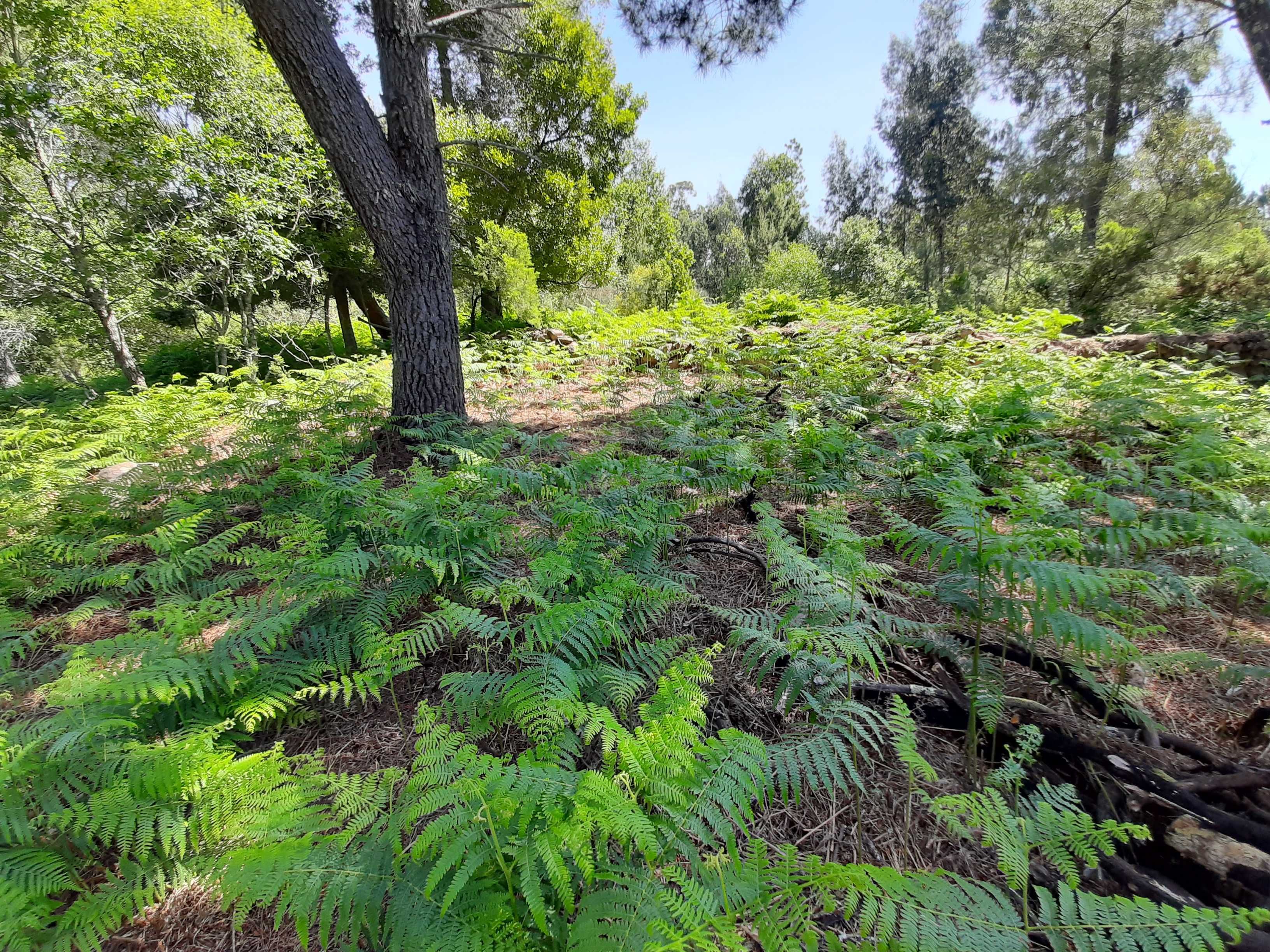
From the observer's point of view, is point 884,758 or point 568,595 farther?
point 568,595

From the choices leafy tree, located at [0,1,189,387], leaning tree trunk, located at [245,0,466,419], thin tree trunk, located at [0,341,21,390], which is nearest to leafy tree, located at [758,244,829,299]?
leaning tree trunk, located at [245,0,466,419]

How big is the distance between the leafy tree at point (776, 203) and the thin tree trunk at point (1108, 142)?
17.5 meters

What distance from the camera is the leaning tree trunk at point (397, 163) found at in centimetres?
326

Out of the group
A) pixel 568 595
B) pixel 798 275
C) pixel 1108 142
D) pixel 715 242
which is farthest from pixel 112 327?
pixel 715 242

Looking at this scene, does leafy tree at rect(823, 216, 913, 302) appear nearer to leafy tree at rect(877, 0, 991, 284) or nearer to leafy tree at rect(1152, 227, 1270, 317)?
leafy tree at rect(877, 0, 991, 284)

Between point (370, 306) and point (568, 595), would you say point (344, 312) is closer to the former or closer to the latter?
point (370, 306)

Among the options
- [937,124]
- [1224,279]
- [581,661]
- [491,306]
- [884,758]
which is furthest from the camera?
[937,124]

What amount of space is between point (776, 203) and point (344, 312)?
2548cm

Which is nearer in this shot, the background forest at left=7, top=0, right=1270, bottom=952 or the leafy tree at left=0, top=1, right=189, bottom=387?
the background forest at left=7, top=0, right=1270, bottom=952

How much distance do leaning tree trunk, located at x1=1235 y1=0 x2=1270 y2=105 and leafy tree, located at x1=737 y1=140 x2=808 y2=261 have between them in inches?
934

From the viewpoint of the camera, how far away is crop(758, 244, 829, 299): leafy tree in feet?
65.1

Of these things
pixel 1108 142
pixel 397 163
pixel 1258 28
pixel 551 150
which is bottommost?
→ pixel 397 163

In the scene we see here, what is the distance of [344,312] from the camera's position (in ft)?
44.9

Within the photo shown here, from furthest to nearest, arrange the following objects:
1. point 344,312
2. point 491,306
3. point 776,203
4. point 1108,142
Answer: point 776,203, point 491,306, point 344,312, point 1108,142
